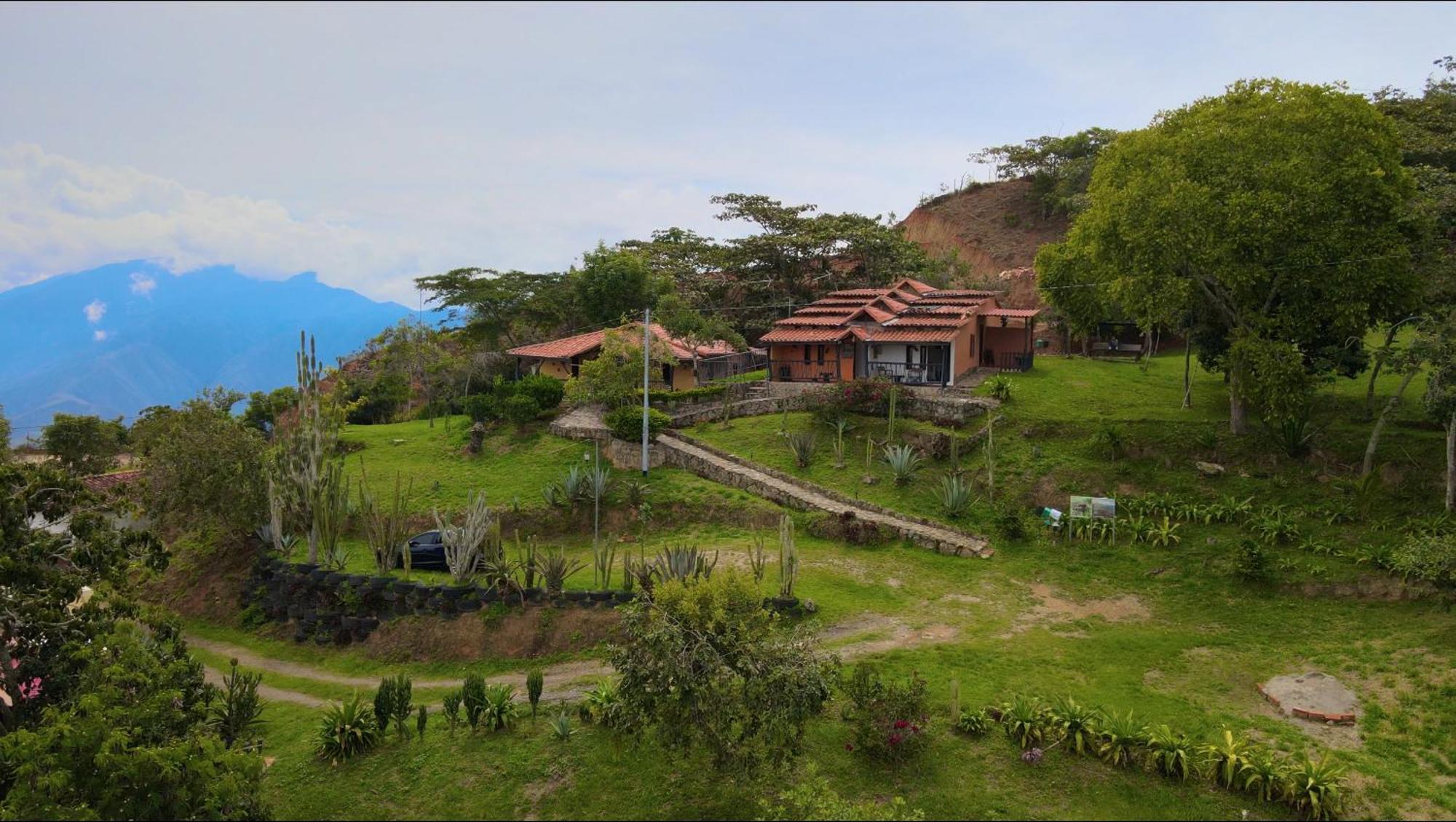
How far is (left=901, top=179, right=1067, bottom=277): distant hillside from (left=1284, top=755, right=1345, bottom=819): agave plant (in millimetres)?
51892

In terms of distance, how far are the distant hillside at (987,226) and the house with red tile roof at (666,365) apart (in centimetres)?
2543

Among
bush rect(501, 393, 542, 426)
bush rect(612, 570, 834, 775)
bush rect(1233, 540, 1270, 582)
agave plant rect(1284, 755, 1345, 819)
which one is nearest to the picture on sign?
bush rect(1233, 540, 1270, 582)

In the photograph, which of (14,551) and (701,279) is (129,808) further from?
(701,279)

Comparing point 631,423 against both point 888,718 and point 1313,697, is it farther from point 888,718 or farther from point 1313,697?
point 1313,697

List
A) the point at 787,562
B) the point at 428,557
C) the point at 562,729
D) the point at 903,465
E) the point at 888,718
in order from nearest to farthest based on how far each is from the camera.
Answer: the point at 888,718
the point at 562,729
the point at 787,562
the point at 428,557
the point at 903,465

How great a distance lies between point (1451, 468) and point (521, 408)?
95.5 feet

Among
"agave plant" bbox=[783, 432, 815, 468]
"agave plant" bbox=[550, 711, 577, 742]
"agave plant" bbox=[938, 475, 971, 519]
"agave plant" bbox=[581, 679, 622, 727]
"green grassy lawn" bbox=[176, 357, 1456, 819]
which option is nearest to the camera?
"green grassy lawn" bbox=[176, 357, 1456, 819]

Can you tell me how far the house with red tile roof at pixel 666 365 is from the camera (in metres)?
39.4

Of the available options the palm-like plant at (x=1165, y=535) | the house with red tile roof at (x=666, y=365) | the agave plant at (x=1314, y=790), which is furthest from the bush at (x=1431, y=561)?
the house with red tile roof at (x=666, y=365)

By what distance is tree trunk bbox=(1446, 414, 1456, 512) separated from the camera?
61.0ft

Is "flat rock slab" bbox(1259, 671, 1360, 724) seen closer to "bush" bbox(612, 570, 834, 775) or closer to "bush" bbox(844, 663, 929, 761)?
"bush" bbox(844, 663, 929, 761)

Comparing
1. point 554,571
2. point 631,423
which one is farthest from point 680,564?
point 631,423

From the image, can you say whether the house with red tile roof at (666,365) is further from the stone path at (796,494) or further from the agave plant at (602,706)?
the agave plant at (602,706)

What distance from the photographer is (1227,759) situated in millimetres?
11188
